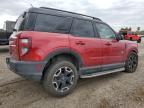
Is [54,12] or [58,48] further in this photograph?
[54,12]

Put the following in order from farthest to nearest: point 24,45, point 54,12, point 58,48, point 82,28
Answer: point 82,28 < point 54,12 < point 58,48 < point 24,45

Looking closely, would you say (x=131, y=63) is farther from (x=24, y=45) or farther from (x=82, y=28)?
(x=24, y=45)

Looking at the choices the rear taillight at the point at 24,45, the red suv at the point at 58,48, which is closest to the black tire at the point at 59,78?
the red suv at the point at 58,48

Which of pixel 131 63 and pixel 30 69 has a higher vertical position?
pixel 30 69

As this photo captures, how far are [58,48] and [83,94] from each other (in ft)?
4.15

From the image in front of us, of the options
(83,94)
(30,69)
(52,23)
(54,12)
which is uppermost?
(54,12)

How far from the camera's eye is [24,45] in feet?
11.4

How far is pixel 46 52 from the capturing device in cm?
361

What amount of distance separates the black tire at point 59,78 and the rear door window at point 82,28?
2.55ft

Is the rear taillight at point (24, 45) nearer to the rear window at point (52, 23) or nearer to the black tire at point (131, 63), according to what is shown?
the rear window at point (52, 23)

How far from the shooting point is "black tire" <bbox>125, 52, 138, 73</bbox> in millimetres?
6020

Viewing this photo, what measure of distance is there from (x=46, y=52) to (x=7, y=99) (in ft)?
4.49

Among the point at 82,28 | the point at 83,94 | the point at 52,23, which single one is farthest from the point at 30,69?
the point at 82,28

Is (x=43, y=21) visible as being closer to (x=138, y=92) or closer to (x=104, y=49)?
(x=104, y=49)
